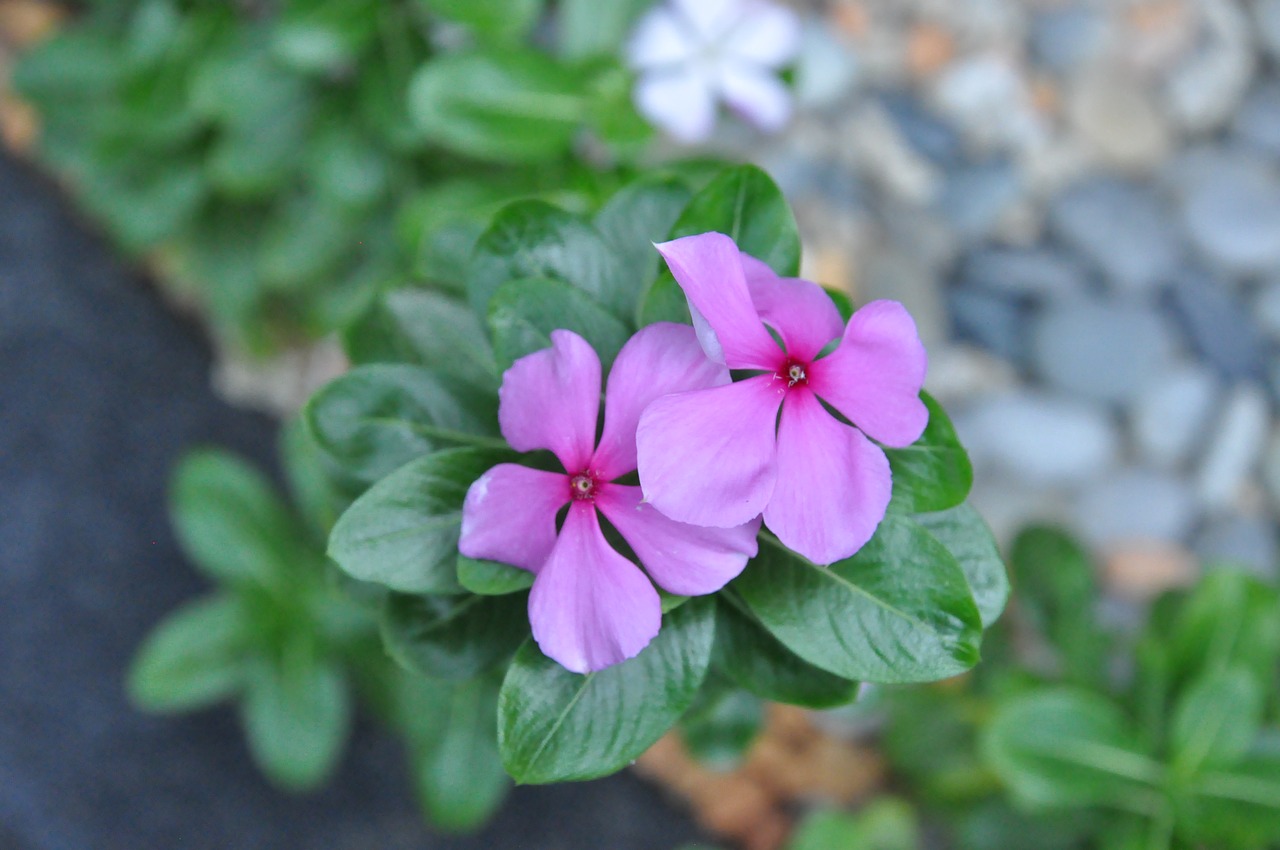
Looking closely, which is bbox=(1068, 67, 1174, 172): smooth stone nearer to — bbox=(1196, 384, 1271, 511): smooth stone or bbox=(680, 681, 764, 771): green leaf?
bbox=(1196, 384, 1271, 511): smooth stone

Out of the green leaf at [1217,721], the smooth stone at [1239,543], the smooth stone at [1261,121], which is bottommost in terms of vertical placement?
the smooth stone at [1239,543]

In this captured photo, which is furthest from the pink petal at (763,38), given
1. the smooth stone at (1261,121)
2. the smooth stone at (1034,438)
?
the smooth stone at (1261,121)

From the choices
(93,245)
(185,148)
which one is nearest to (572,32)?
(185,148)

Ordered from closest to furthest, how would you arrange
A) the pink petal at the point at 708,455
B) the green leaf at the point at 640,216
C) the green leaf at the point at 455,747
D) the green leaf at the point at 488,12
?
the pink petal at the point at 708,455 < the green leaf at the point at 640,216 < the green leaf at the point at 455,747 < the green leaf at the point at 488,12

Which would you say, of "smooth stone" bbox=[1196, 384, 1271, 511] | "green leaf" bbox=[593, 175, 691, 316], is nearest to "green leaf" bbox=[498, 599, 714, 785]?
"green leaf" bbox=[593, 175, 691, 316]

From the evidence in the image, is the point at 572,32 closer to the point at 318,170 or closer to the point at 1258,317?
the point at 318,170

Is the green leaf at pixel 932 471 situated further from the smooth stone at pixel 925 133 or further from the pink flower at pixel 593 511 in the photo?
the smooth stone at pixel 925 133
